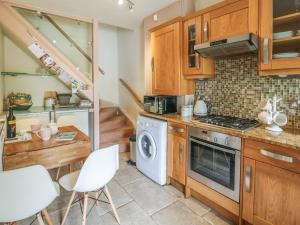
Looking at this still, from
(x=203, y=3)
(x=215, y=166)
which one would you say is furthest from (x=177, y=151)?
(x=203, y=3)

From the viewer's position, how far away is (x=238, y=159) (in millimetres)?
1755

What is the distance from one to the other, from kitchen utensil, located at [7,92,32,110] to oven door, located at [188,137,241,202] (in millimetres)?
2679

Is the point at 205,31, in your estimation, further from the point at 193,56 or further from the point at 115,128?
the point at 115,128

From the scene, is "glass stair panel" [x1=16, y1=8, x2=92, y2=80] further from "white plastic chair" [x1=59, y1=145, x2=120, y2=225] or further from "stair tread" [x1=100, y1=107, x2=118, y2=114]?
"white plastic chair" [x1=59, y1=145, x2=120, y2=225]

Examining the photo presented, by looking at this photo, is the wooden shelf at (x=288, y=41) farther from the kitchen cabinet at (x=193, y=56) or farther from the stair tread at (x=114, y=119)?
the stair tread at (x=114, y=119)

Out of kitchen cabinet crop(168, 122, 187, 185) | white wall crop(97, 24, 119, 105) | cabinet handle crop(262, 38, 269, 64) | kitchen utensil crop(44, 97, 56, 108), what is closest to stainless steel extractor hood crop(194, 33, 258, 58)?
cabinet handle crop(262, 38, 269, 64)

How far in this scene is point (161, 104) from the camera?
268 cm

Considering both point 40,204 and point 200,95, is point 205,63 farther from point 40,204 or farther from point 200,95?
point 40,204

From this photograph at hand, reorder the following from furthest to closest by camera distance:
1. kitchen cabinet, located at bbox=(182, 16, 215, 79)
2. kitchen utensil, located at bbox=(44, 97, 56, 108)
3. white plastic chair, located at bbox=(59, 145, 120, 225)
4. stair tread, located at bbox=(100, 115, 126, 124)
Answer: stair tread, located at bbox=(100, 115, 126, 124)
kitchen utensil, located at bbox=(44, 97, 56, 108)
kitchen cabinet, located at bbox=(182, 16, 215, 79)
white plastic chair, located at bbox=(59, 145, 120, 225)

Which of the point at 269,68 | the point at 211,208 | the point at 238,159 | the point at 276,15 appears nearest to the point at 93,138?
the point at 211,208

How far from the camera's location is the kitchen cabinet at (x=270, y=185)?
1.42 metres

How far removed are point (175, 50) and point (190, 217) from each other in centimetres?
206

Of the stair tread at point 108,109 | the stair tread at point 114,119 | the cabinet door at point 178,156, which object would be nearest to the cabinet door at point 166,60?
the cabinet door at point 178,156

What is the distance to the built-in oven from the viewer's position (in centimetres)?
178
